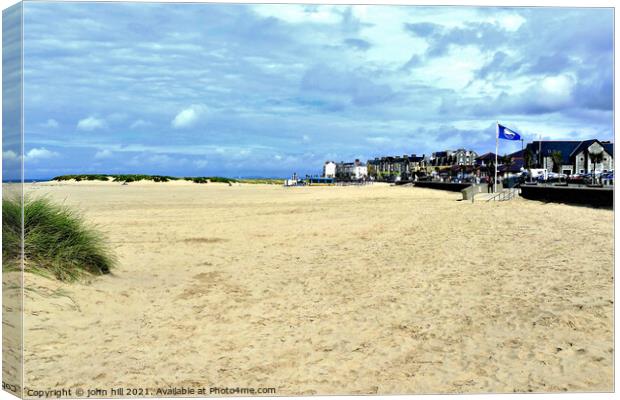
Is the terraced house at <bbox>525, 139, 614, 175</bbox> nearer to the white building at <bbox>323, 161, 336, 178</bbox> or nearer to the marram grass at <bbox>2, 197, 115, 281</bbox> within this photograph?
the marram grass at <bbox>2, 197, 115, 281</bbox>

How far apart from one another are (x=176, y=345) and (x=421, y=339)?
278 centimetres

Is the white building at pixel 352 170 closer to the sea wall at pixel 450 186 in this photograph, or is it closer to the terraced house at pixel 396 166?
the terraced house at pixel 396 166

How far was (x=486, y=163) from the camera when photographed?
9250 cm

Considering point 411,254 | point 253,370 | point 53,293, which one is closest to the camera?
point 253,370

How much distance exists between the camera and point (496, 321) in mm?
6652

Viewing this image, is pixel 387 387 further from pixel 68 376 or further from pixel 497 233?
Answer: pixel 497 233

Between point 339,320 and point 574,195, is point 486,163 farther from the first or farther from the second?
point 339,320

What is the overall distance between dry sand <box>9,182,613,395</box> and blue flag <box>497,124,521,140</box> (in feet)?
63.7

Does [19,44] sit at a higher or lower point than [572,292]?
higher

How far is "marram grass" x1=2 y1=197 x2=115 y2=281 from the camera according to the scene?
277 inches

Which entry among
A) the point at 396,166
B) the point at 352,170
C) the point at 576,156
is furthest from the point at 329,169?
the point at 576,156

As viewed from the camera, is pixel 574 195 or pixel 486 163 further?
pixel 486 163

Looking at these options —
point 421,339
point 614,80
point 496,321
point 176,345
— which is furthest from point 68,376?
point 614,80

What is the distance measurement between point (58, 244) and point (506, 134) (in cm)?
2868
